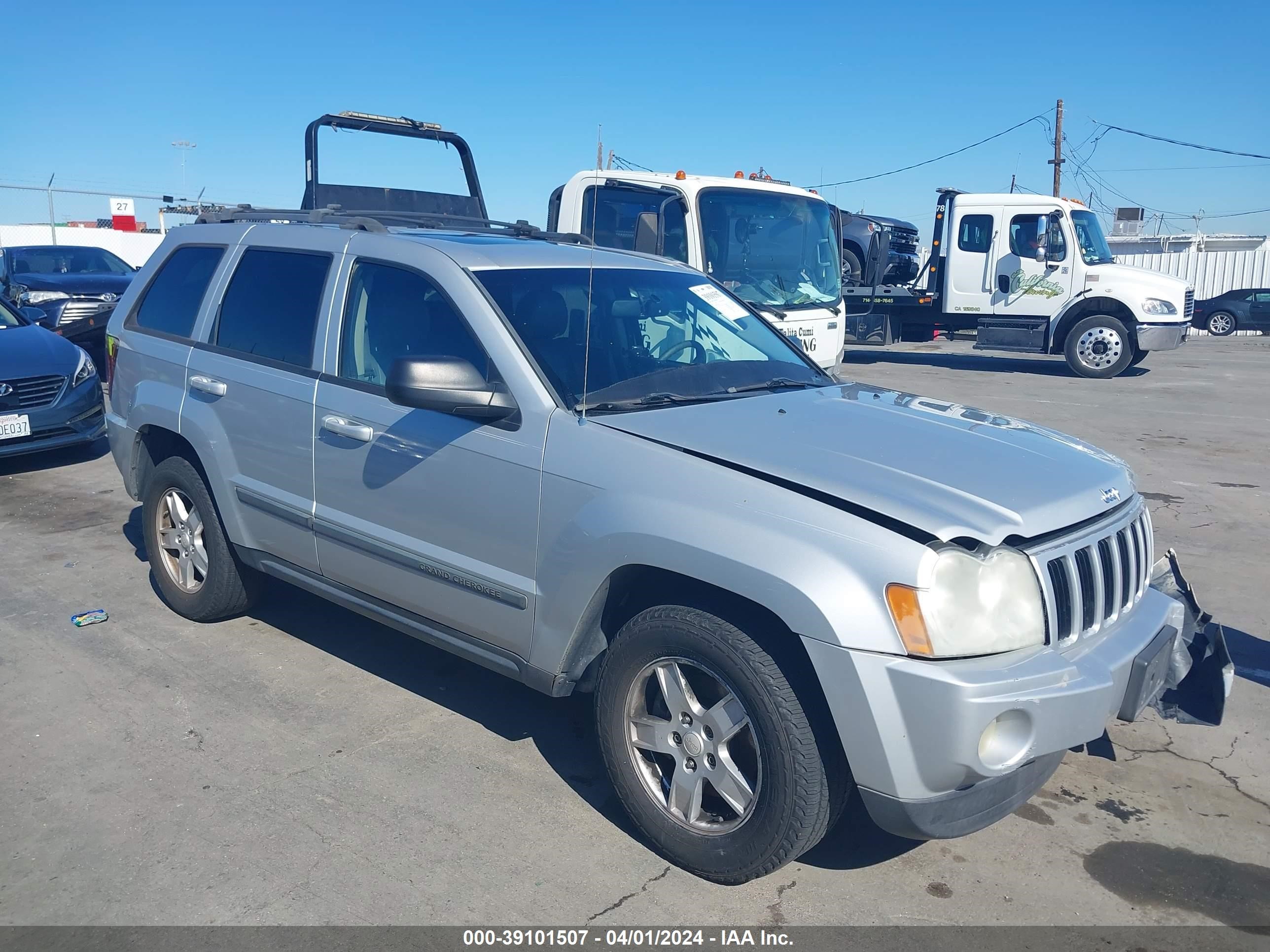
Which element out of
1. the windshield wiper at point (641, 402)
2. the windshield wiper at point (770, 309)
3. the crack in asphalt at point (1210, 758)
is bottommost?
the crack in asphalt at point (1210, 758)

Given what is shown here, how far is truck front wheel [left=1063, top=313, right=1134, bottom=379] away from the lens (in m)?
16.0

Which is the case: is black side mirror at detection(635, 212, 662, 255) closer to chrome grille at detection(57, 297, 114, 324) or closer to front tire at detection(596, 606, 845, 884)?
front tire at detection(596, 606, 845, 884)

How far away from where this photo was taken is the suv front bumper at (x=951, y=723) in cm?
263

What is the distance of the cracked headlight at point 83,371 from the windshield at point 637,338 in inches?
256

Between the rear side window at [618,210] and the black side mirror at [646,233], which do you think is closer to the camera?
the black side mirror at [646,233]

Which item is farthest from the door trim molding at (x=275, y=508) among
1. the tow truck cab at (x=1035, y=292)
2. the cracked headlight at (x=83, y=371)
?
the tow truck cab at (x=1035, y=292)

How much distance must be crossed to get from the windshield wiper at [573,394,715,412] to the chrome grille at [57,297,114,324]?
38.2 feet

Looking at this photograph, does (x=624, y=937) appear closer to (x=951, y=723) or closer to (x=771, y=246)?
(x=951, y=723)

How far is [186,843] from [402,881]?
76 centimetres

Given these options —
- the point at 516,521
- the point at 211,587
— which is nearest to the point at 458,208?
the point at 211,587

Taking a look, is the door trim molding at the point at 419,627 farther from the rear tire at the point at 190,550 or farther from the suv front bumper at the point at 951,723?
the suv front bumper at the point at 951,723

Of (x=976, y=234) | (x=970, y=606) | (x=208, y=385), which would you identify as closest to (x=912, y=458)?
(x=970, y=606)

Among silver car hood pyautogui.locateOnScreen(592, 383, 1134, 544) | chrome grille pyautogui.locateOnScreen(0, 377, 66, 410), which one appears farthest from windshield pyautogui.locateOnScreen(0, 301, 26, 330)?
silver car hood pyautogui.locateOnScreen(592, 383, 1134, 544)

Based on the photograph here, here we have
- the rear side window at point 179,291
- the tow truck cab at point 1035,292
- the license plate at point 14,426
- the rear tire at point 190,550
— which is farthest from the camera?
the tow truck cab at point 1035,292
